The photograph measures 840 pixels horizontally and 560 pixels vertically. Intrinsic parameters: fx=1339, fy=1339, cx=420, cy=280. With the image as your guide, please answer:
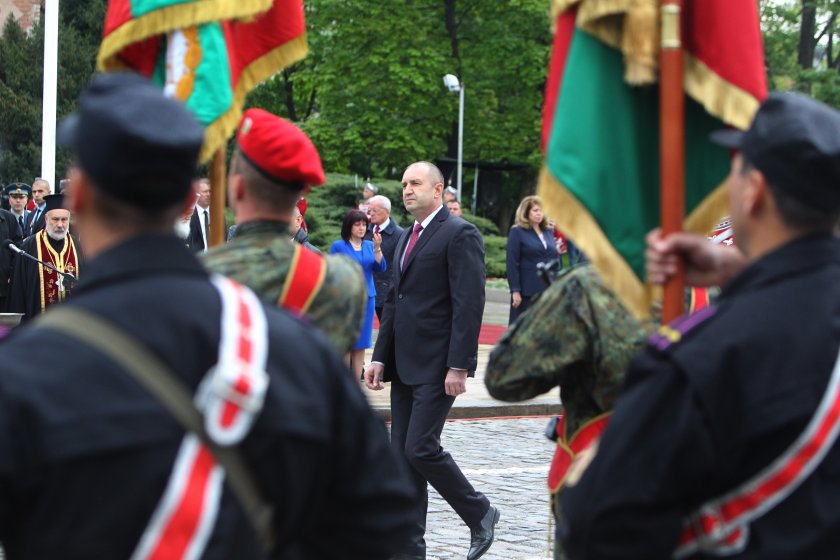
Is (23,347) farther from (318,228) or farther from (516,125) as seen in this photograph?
(516,125)

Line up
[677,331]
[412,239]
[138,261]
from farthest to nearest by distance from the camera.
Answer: [412,239], [677,331], [138,261]

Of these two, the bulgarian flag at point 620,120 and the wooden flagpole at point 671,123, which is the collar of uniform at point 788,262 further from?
the bulgarian flag at point 620,120

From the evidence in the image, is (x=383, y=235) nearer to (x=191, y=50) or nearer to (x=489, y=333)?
(x=489, y=333)

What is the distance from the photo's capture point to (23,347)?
81.0 inches

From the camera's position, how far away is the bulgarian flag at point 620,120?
360 centimetres

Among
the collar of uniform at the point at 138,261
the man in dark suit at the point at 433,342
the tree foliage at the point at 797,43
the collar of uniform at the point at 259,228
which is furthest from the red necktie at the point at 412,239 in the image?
the tree foliage at the point at 797,43

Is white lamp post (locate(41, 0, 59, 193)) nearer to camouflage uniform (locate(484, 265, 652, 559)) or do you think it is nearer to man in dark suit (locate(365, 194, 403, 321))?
man in dark suit (locate(365, 194, 403, 321))

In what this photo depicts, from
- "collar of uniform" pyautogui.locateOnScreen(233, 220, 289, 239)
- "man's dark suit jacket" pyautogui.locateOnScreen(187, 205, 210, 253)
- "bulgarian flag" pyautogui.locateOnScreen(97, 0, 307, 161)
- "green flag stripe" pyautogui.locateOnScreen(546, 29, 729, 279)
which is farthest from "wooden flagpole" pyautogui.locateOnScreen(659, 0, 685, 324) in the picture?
"man's dark suit jacket" pyautogui.locateOnScreen(187, 205, 210, 253)

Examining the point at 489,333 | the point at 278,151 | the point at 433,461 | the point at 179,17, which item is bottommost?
the point at 489,333

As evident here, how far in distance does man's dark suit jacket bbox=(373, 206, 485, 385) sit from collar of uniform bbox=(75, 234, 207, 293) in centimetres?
509

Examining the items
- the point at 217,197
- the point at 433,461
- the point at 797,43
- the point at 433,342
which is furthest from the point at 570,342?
the point at 797,43

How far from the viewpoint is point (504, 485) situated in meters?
9.16

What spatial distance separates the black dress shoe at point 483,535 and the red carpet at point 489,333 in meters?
13.3

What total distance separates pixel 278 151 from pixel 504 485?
5.73 metres
